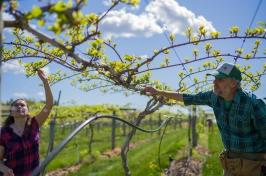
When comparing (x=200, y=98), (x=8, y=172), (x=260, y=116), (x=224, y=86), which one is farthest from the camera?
(x=200, y=98)

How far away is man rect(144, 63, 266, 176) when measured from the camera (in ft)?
11.2

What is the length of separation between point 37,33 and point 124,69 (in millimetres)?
1402

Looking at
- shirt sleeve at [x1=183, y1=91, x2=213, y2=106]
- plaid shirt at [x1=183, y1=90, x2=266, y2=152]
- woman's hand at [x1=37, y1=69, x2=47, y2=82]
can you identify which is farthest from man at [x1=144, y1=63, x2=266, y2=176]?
woman's hand at [x1=37, y1=69, x2=47, y2=82]

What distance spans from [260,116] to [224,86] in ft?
1.13

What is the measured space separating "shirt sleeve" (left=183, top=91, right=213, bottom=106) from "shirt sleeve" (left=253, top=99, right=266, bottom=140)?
47cm

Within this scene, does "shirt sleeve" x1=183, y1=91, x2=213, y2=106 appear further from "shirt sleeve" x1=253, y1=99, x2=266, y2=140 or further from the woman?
the woman

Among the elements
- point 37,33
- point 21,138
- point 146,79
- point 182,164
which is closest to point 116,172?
point 182,164

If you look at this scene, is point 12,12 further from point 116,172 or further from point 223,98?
point 116,172

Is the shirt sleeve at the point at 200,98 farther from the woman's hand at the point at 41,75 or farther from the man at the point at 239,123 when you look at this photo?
the woman's hand at the point at 41,75

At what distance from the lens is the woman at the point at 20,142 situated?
155 inches

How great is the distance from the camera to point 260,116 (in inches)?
133

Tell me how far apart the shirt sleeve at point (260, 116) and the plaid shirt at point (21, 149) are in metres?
1.86

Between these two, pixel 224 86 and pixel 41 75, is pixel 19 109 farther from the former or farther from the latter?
pixel 224 86

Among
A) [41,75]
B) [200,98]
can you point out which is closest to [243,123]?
[200,98]
